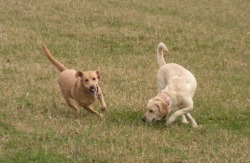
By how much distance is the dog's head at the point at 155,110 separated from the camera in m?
8.80

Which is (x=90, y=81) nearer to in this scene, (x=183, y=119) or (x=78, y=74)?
(x=78, y=74)

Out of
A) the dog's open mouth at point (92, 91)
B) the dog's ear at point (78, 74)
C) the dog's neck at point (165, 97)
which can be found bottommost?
the dog's neck at point (165, 97)

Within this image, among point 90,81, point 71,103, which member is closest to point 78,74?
point 90,81

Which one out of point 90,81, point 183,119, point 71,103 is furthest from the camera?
point 183,119

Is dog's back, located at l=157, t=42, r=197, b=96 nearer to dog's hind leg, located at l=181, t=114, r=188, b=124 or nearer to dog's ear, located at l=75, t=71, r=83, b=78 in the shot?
dog's hind leg, located at l=181, t=114, r=188, b=124

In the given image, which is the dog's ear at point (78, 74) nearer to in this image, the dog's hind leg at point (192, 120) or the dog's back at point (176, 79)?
the dog's back at point (176, 79)

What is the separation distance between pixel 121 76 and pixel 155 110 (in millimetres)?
3433

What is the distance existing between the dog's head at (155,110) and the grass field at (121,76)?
0.13 metres

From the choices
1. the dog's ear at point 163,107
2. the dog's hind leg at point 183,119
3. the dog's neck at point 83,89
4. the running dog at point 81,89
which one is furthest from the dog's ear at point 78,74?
the dog's hind leg at point 183,119

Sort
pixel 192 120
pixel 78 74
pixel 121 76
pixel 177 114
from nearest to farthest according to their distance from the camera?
pixel 78 74
pixel 177 114
pixel 192 120
pixel 121 76

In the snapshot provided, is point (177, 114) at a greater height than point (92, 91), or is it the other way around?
point (92, 91)

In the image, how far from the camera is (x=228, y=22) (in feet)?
70.7

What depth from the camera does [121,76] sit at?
12164 millimetres

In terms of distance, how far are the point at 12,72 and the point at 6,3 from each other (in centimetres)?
850
